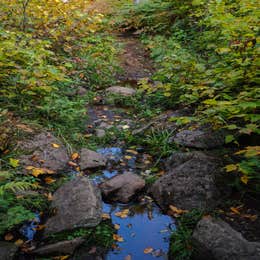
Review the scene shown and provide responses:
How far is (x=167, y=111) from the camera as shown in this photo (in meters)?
5.54

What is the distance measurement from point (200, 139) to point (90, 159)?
1.45 m

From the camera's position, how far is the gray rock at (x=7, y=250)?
2775 mm

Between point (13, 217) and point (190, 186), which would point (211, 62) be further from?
point (13, 217)

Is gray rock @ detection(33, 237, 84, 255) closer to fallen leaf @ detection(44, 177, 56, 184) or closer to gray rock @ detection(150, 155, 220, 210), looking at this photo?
fallen leaf @ detection(44, 177, 56, 184)

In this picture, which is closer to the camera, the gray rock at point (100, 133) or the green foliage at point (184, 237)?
the green foliage at point (184, 237)

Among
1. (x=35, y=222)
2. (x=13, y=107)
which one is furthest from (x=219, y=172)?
(x=13, y=107)

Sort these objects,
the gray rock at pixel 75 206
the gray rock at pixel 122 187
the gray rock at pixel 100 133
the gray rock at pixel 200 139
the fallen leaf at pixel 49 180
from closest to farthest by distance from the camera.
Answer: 1. the gray rock at pixel 75 206
2. the gray rock at pixel 122 187
3. the fallen leaf at pixel 49 180
4. the gray rock at pixel 200 139
5. the gray rock at pixel 100 133

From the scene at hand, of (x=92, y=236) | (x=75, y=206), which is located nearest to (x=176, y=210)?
(x=92, y=236)

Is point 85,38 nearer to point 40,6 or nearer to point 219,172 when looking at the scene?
point 40,6

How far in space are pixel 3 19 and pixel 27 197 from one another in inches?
201

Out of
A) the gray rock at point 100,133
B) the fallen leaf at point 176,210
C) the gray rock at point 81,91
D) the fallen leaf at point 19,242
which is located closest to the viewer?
the fallen leaf at point 19,242

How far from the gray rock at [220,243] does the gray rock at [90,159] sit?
1.70m

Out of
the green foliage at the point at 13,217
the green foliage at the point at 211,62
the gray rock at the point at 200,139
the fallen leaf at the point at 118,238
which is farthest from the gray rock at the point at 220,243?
the green foliage at the point at 13,217

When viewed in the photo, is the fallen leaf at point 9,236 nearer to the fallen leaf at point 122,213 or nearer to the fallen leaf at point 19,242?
the fallen leaf at point 19,242
